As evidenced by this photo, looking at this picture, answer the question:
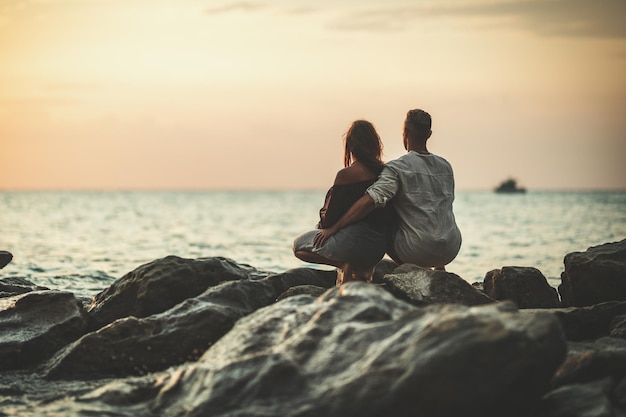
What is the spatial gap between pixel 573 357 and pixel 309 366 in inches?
91.6

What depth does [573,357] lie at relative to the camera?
6.64 meters

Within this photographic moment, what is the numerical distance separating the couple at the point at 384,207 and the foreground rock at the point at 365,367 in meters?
2.51

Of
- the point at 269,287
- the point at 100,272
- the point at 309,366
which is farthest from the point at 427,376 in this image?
the point at 100,272

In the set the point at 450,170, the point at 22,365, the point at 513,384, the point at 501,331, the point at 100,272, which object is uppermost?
the point at 450,170

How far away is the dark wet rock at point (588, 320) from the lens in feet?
27.2

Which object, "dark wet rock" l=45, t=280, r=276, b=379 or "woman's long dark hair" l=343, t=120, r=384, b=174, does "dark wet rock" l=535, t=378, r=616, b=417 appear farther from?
"woman's long dark hair" l=343, t=120, r=384, b=174

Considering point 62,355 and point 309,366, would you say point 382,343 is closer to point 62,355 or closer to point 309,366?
point 309,366

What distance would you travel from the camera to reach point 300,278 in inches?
381

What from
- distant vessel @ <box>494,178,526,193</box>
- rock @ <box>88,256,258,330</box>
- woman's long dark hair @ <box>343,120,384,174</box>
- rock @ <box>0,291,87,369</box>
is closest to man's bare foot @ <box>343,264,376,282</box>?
woman's long dark hair @ <box>343,120,384,174</box>

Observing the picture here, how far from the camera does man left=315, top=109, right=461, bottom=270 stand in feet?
29.5

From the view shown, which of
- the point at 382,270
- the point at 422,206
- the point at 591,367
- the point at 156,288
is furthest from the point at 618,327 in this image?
the point at 156,288

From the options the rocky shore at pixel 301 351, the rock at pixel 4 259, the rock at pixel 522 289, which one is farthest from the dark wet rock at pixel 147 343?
the rock at pixel 4 259

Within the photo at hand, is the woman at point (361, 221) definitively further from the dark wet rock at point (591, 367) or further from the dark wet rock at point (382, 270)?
the dark wet rock at point (591, 367)

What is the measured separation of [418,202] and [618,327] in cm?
244
